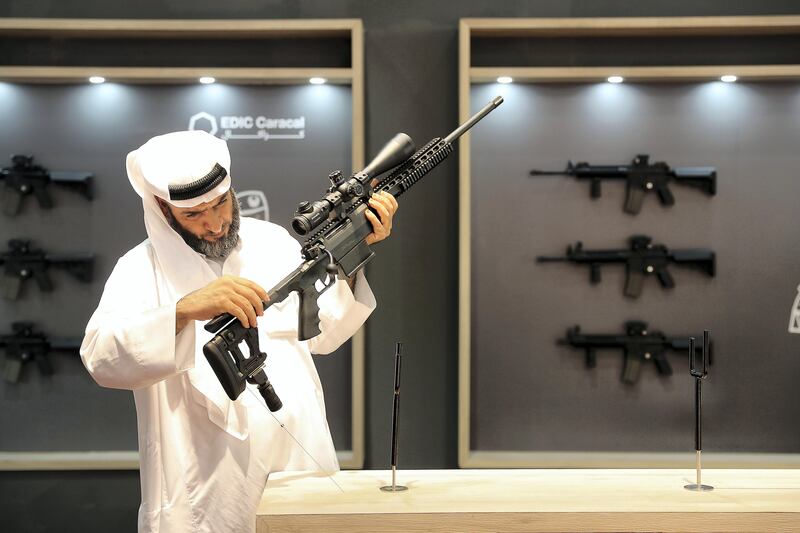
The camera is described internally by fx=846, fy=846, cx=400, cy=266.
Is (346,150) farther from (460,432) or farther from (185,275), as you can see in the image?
(185,275)

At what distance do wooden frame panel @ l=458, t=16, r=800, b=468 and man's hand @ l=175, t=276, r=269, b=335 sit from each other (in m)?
1.85

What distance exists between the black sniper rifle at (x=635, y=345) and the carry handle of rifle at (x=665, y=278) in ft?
0.65

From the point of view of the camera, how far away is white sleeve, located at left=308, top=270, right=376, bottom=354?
2.16 metres

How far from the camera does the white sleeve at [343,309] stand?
216 cm

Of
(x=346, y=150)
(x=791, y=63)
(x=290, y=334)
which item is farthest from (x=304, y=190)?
(x=791, y=63)

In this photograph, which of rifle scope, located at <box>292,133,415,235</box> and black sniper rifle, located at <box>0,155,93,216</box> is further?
black sniper rifle, located at <box>0,155,93,216</box>

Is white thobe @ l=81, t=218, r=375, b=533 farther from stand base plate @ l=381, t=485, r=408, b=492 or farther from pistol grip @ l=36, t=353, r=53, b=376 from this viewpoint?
pistol grip @ l=36, t=353, r=53, b=376

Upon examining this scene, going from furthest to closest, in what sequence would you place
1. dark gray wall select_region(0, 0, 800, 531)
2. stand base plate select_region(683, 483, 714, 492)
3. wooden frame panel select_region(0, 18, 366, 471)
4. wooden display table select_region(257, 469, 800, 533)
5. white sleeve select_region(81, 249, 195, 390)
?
dark gray wall select_region(0, 0, 800, 531) < wooden frame panel select_region(0, 18, 366, 471) < white sleeve select_region(81, 249, 195, 390) < stand base plate select_region(683, 483, 714, 492) < wooden display table select_region(257, 469, 800, 533)

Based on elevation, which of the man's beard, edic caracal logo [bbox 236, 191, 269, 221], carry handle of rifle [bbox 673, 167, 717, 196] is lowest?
the man's beard

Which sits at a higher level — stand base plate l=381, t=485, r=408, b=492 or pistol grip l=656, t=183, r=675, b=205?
pistol grip l=656, t=183, r=675, b=205

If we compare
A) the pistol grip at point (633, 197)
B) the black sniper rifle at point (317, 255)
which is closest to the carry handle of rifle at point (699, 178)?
the pistol grip at point (633, 197)

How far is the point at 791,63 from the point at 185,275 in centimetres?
296

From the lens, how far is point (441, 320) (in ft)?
12.5

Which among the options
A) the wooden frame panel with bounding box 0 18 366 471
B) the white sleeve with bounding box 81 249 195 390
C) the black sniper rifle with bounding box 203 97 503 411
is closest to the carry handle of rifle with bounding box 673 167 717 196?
the wooden frame panel with bounding box 0 18 366 471
